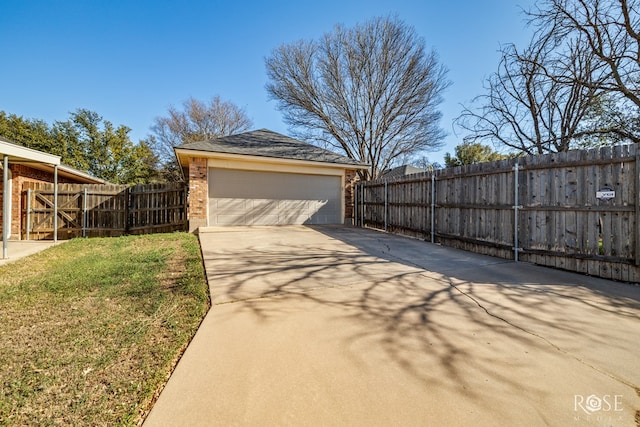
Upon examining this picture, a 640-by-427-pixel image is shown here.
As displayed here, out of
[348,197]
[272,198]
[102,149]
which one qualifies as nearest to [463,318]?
[272,198]

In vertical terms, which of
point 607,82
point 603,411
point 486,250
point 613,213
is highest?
point 607,82

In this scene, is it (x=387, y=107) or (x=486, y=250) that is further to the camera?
(x=387, y=107)

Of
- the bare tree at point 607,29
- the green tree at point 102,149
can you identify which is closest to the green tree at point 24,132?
the green tree at point 102,149

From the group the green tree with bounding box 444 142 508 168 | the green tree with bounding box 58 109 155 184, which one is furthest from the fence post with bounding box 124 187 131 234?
the green tree with bounding box 444 142 508 168

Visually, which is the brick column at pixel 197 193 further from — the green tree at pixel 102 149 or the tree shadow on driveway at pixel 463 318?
the green tree at pixel 102 149

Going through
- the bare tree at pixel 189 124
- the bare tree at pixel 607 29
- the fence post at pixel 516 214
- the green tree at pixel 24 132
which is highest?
the bare tree at pixel 189 124

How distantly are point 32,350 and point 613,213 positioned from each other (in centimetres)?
713

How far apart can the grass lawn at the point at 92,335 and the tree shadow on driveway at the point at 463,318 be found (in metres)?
0.53

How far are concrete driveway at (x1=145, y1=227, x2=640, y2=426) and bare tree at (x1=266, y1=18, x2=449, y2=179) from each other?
12468mm

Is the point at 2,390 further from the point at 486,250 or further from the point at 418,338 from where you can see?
the point at 486,250

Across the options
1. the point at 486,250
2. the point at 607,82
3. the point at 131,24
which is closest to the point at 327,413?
the point at 486,250

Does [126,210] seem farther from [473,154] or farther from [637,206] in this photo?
[473,154]

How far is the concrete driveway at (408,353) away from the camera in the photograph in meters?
1.52

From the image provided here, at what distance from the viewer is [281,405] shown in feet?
5.12
